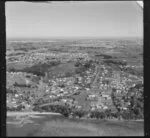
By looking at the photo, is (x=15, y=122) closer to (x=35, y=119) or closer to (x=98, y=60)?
(x=35, y=119)

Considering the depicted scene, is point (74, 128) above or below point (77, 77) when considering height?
below

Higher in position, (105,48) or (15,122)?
(105,48)

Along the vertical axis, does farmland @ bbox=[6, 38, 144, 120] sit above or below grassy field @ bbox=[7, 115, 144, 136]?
above

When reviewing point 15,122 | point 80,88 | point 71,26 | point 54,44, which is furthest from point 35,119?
point 71,26

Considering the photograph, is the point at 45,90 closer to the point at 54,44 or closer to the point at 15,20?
the point at 54,44

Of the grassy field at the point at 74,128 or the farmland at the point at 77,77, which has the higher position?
the farmland at the point at 77,77

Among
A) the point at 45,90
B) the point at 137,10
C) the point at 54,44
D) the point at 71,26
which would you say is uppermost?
the point at 137,10

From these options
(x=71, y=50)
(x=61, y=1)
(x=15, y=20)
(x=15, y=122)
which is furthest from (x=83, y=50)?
(x=15, y=122)
